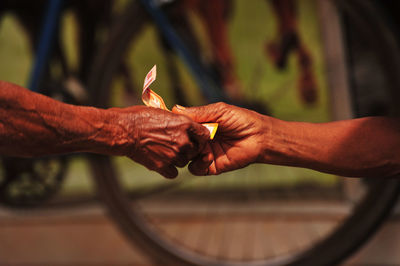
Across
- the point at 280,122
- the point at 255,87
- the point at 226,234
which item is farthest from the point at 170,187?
the point at 280,122

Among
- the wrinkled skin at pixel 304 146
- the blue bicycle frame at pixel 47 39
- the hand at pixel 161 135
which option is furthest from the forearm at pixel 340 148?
the blue bicycle frame at pixel 47 39

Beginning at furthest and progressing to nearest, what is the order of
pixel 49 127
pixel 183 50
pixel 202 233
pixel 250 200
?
pixel 250 200 < pixel 202 233 < pixel 183 50 < pixel 49 127

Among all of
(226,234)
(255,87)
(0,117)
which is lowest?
(226,234)

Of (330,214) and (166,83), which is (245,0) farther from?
(330,214)

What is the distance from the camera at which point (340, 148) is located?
469mm

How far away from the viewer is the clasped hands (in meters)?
0.42

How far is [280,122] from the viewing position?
478 mm

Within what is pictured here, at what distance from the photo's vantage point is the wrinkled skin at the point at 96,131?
401 mm

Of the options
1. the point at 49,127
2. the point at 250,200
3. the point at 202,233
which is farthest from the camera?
the point at 250,200

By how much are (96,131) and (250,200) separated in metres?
0.77

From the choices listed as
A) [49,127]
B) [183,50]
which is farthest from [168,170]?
[183,50]

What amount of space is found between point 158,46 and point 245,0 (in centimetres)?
29

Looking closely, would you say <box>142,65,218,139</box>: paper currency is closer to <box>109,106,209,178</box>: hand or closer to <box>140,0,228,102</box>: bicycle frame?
<box>109,106,209,178</box>: hand

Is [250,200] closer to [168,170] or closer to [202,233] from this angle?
[202,233]
